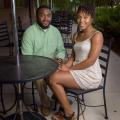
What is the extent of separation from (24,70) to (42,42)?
87cm

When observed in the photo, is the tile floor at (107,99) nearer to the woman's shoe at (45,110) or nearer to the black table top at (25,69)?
the woman's shoe at (45,110)

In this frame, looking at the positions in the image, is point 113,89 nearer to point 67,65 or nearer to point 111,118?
point 111,118

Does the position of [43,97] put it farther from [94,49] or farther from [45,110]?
[94,49]

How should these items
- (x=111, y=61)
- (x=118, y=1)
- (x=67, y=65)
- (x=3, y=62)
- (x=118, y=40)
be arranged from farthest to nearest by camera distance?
(x=118, y=1)
(x=118, y=40)
(x=111, y=61)
(x=67, y=65)
(x=3, y=62)

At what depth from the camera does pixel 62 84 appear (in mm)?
2830

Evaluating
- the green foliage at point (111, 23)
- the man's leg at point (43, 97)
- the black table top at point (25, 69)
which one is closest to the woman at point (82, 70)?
the black table top at point (25, 69)

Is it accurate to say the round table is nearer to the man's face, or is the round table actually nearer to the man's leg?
the man's leg

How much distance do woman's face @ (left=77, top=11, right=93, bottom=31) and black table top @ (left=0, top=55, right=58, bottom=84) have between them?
508 millimetres

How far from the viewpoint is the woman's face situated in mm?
2816

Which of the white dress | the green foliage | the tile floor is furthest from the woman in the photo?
the green foliage

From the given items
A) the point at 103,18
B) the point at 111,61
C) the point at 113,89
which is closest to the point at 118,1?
the point at 103,18

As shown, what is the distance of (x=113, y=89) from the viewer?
13.6 ft

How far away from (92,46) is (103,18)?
20.2 ft

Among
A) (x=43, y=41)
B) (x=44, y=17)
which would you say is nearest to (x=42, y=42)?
(x=43, y=41)
